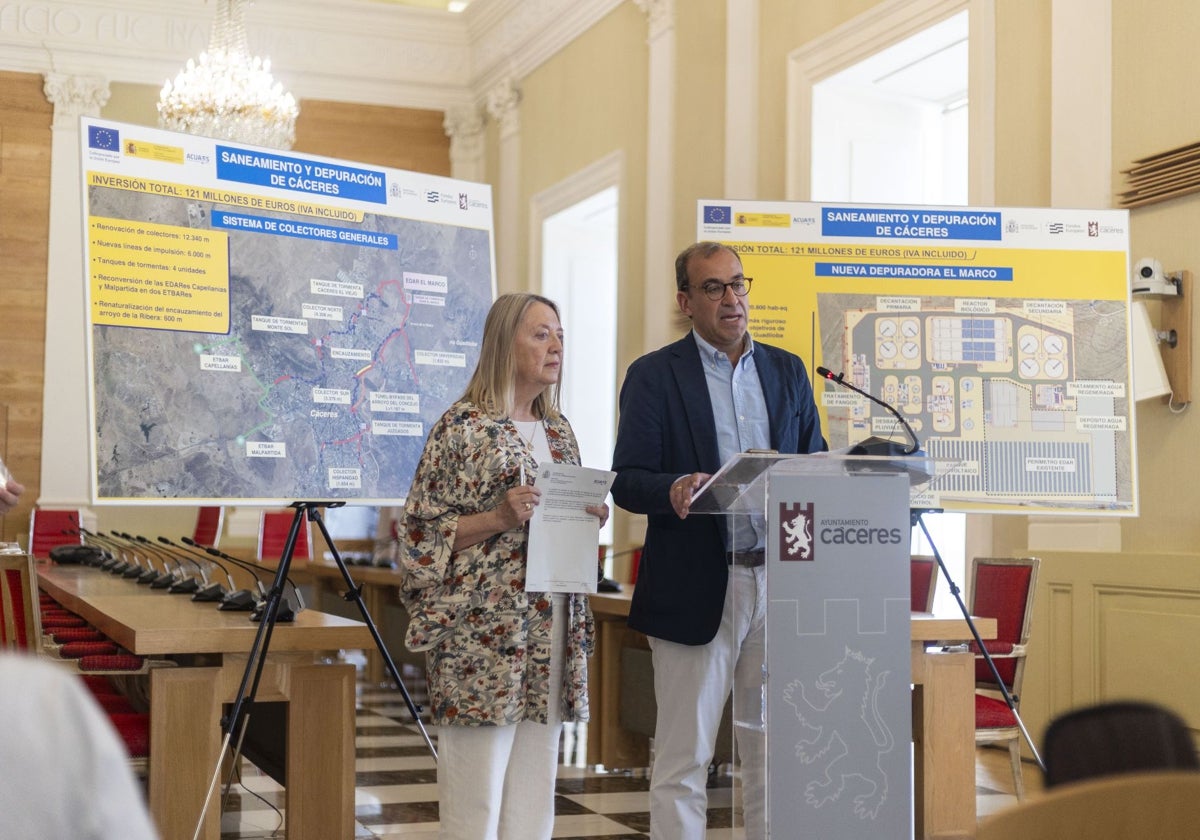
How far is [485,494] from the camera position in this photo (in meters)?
2.81

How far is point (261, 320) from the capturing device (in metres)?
3.88

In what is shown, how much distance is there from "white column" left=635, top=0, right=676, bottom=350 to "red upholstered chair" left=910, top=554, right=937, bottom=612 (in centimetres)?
354

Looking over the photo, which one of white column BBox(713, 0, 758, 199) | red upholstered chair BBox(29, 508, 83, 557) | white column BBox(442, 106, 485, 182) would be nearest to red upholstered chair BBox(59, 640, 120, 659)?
white column BBox(713, 0, 758, 199)

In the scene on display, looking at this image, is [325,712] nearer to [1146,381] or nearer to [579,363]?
[1146,381]

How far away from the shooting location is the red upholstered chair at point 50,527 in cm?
941

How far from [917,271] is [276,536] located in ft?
23.5

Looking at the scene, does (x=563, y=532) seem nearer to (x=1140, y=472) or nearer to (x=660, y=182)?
(x=1140, y=472)

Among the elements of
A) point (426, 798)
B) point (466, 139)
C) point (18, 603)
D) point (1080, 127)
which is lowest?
point (426, 798)

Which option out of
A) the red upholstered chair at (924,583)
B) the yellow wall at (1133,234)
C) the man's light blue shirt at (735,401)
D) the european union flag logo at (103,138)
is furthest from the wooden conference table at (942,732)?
the european union flag logo at (103,138)

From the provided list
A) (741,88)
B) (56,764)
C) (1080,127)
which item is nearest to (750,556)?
(56,764)

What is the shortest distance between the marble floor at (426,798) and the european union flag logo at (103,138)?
2.12 meters

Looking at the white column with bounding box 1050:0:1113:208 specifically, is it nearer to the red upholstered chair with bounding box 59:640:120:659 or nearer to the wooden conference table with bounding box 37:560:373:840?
the wooden conference table with bounding box 37:560:373:840

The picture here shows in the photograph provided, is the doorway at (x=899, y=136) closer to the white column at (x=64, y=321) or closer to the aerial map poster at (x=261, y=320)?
the aerial map poster at (x=261, y=320)

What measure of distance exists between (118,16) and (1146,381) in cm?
869
